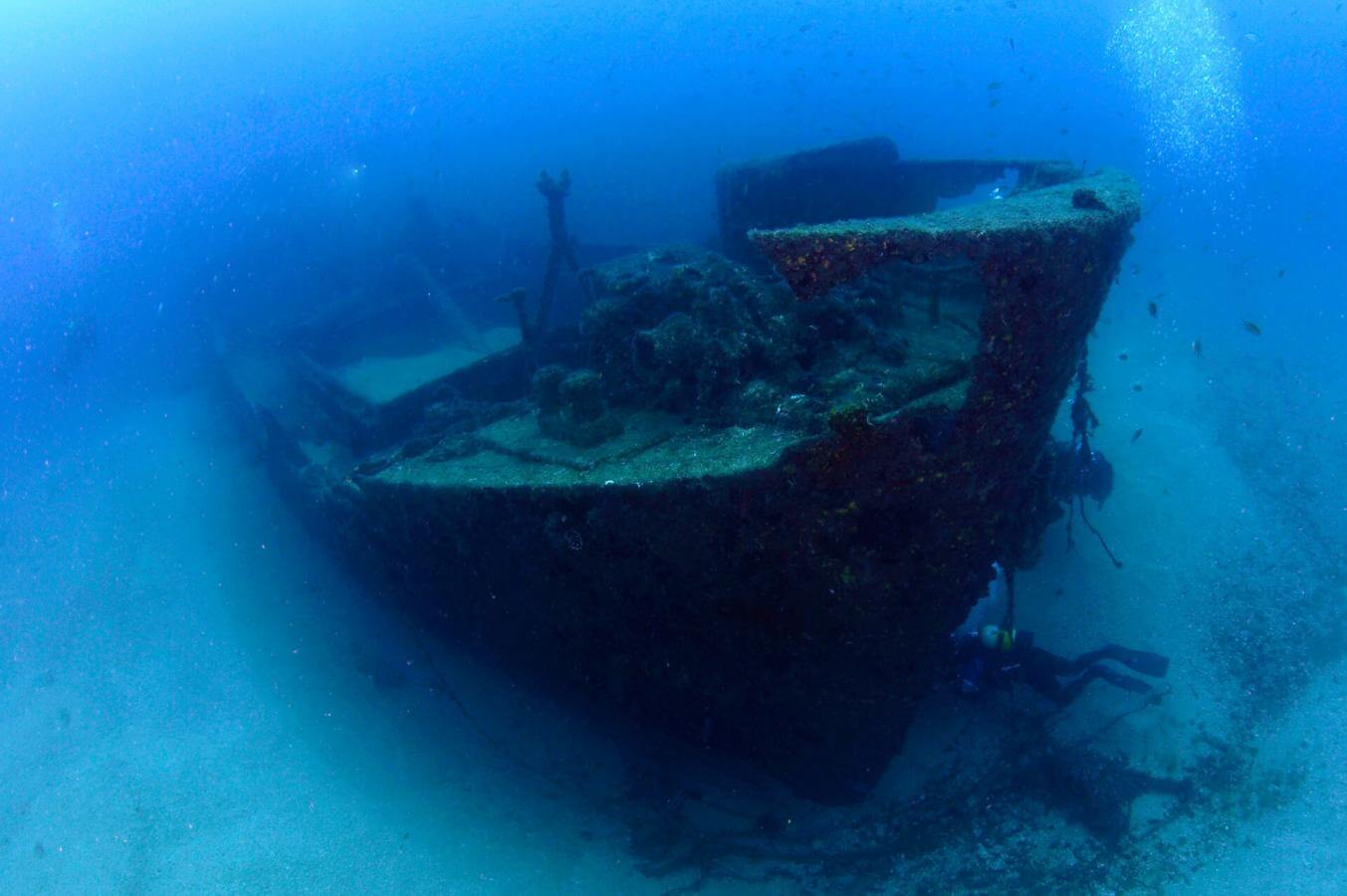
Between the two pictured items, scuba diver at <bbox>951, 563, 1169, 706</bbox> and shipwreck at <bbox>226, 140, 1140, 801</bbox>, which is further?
scuba diver at <bbox>951, 563, 1169, 706</bbox>

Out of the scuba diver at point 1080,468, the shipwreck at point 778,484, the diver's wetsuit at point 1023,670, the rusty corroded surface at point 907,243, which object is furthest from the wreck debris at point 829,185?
the rusty corroded surface at point 907,243

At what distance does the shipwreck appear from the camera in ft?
12.4

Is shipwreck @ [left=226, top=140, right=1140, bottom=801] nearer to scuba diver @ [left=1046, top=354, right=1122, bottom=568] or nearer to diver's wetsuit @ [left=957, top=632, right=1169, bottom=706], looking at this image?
diver's wetsuit @ [left=957, top=632, right=1169, bottom=706]

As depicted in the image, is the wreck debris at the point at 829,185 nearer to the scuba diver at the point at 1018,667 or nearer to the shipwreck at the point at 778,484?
the shipwreck at the point at 778,484

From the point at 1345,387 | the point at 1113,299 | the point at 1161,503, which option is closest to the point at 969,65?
the point at 1113,299

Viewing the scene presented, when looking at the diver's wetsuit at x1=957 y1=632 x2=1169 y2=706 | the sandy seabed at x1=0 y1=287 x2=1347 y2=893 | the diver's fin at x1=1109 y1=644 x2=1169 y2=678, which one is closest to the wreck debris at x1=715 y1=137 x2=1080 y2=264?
the sandy seabed at x1=0 y1=287 x2=1347 y2=893

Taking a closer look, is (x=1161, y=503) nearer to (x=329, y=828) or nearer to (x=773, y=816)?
(x=773, y=816)

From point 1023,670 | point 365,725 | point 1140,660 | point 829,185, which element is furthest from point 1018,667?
point 829,185

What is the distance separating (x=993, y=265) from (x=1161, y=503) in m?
9.13

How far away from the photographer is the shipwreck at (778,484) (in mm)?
3789

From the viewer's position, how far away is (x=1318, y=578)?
366 inches

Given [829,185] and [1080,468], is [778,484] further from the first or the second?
[829,185]

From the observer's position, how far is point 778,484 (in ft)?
12.8

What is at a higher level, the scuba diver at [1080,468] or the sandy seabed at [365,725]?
the scuba diver at [1080,468]
